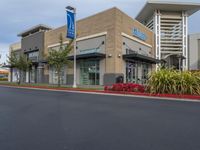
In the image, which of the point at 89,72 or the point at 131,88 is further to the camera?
the point at 89,72

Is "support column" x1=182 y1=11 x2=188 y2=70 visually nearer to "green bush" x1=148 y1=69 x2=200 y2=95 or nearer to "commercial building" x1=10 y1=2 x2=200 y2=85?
"commercial building" x1=10 y1=2 x2=200 y2=85

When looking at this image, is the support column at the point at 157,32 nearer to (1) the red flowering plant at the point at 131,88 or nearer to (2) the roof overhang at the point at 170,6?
(2) the roof overhang at the point at 170,6

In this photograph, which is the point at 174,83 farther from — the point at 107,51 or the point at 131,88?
the point at 107,51

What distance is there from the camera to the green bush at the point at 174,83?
15.2m

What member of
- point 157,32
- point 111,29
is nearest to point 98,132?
point 111,29

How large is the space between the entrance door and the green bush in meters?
13.0

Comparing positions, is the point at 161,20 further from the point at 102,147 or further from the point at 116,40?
the point at 102,147

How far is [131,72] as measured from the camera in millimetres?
30312

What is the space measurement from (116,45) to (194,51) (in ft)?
105

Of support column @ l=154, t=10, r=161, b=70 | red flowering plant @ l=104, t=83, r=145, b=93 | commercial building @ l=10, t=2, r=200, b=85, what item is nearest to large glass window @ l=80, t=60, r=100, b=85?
commercial building @ l=10, t=2, r=200, b=85

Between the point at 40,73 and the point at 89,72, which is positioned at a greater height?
the point at 40,73

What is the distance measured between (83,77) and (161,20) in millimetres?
27753

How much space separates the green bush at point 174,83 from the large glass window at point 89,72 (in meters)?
13.1

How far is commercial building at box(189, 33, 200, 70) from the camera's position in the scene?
50469mm
